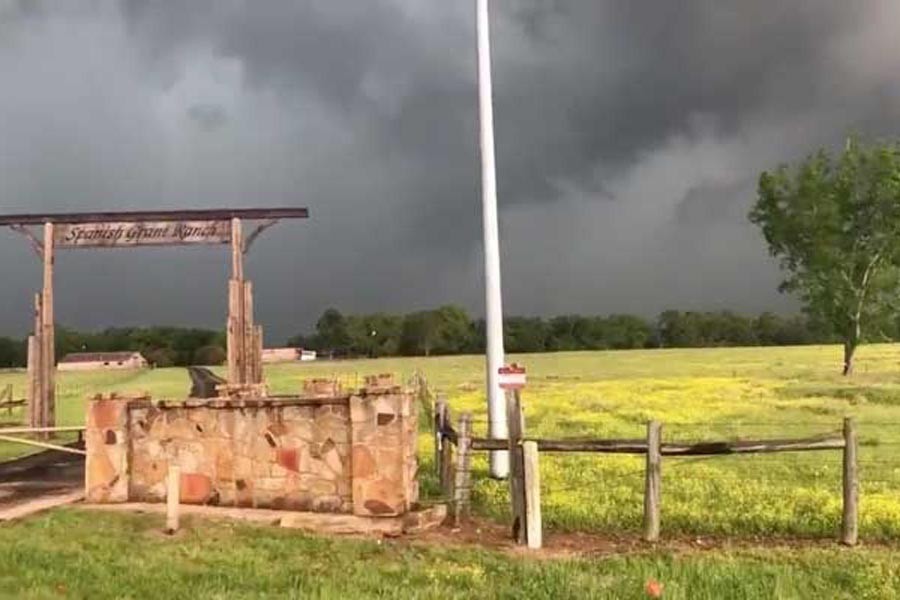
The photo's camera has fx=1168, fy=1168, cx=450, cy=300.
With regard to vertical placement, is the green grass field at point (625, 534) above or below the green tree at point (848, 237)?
below

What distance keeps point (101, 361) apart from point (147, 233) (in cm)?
8139

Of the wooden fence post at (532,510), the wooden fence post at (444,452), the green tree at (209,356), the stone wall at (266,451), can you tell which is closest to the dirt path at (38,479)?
the stone wall at (266,451)

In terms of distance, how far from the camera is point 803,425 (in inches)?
1075

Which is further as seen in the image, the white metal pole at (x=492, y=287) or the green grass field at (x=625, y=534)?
the white metal pole at (x=492, y=287)

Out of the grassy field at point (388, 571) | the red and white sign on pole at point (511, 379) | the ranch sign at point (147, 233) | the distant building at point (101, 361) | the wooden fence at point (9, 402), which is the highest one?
the ranch sign at point (147, 233)

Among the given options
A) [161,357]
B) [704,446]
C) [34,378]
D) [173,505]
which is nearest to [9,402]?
[34,378]

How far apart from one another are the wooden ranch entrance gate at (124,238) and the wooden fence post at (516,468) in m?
13.9

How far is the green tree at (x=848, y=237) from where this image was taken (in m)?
63.3

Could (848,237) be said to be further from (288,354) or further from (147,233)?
(288,354)

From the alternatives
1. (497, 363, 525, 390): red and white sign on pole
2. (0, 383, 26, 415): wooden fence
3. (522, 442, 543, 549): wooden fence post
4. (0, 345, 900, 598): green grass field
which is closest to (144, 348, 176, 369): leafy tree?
(0, 383, 26, 415): wooden fence

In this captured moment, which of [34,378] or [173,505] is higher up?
[34,378]

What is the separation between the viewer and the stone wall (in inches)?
594

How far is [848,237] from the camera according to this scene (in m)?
64.4

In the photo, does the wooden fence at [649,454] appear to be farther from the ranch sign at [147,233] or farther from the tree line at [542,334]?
the tree line at [542,334]
